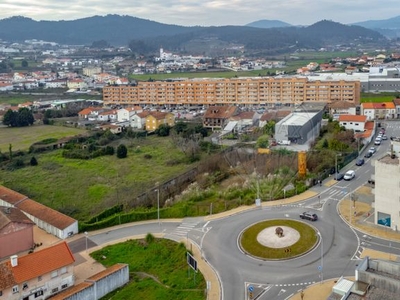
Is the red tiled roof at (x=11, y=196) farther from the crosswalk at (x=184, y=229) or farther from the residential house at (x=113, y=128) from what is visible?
the residential house at (x=113, y=128)

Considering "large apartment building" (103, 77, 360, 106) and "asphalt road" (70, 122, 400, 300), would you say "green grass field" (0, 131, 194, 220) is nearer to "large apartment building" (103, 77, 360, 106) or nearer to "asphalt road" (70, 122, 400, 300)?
"asphalt road" (70, 122, 400, 300)

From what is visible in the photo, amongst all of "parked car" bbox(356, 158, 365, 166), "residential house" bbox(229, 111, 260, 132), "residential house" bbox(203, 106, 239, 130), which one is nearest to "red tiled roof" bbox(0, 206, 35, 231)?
"parked car" bbox(356, 158, 365, 166)

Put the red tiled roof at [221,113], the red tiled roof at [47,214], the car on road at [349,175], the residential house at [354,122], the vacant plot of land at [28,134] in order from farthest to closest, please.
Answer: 1. the red tiled roof at [221,113]
2. the vacant plot of land at [28,134]
3. the residential house at [354,122]
4. the car on road at [349,175]
5. the red tiled roof at [47,214]

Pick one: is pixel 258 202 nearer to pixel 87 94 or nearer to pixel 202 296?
pixel 202 296

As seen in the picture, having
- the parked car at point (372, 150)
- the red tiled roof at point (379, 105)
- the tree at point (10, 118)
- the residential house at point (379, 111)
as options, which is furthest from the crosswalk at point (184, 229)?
the tree at point (10, 118)

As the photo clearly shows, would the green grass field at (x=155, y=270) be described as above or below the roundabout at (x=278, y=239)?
below

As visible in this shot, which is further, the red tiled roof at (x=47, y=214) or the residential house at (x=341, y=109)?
the residential house at (x=341, y=109)

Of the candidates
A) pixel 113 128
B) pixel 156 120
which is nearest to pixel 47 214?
pixel 113 128

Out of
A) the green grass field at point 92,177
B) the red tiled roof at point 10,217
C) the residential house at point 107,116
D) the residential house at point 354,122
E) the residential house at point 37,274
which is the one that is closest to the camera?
the residential house at point 37,274

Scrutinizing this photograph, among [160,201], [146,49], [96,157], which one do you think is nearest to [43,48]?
[146,49]
